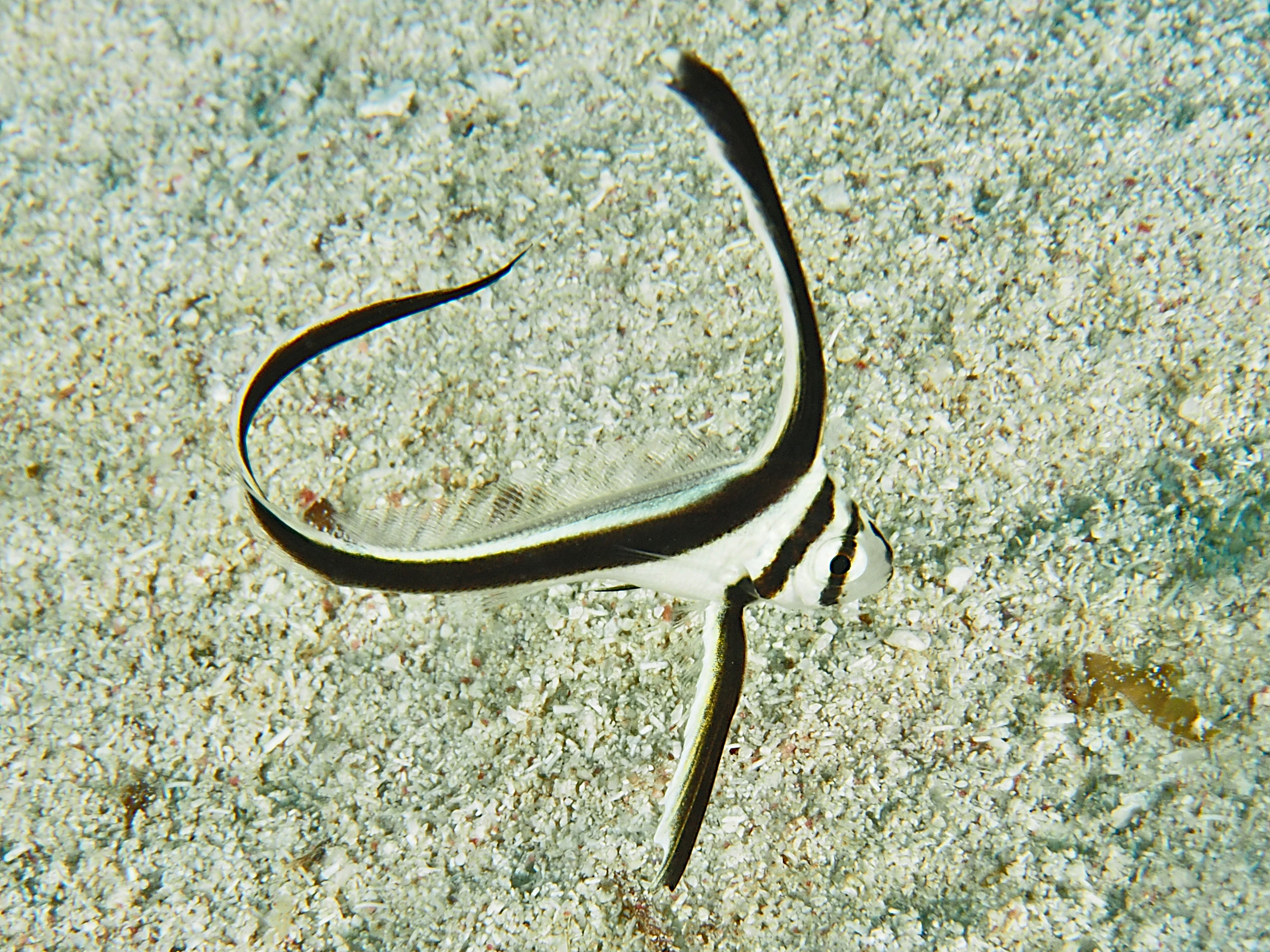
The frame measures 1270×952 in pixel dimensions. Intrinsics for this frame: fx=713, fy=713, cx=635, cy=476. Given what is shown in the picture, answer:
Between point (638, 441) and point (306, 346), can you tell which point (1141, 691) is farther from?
point (306, 346)

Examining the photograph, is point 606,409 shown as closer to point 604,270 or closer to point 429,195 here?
point 604,270

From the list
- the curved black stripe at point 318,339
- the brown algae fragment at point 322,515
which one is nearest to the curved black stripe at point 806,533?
the curved black stripe at point 318,339

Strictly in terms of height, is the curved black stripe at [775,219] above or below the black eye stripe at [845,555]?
above

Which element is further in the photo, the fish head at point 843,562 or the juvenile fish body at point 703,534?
the fish head at point 843,562

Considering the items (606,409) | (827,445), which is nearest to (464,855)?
(606,409)

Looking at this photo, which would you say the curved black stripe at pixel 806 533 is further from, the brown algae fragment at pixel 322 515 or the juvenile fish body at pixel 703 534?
the brown algae fragment at pixel 322 515

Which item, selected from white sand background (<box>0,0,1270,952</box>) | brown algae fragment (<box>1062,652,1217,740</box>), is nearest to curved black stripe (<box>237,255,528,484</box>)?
white sand background (<box>0,0,1270,952</box>)

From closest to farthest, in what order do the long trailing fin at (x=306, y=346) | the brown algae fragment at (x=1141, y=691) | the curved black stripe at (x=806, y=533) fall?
the long trailing fin at (x=306, y=346)
the curved black stripe at (x=806, y=533)
the brown algae fragment at (x=1141, y=691)

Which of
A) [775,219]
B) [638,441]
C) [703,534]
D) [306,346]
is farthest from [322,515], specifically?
[775,219]
